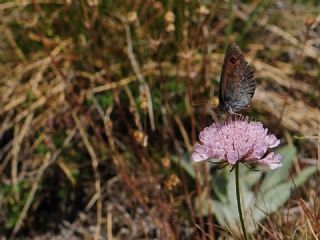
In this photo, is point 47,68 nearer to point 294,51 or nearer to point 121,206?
point 121,206

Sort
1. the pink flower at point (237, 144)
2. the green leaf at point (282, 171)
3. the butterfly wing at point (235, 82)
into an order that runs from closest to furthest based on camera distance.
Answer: the pink flower at point (237, 144) → the butterfly wing at point (235, 82) → the green leaf at point (282, 171)

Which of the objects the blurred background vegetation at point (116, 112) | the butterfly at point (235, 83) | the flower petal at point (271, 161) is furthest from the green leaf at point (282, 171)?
the flower petal at point (271, 161)

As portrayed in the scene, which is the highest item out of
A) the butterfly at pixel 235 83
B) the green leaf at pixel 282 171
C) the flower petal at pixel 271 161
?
the butterfly at pixel 235 83

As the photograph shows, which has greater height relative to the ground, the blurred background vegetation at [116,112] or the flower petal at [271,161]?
the flower petal at [271,161]

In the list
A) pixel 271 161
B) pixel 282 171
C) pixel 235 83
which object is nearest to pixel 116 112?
pixel 282 171

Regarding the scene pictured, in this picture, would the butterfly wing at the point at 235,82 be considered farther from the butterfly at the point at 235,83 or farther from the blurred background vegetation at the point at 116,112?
the blurred background vegetation at the point at 116,112

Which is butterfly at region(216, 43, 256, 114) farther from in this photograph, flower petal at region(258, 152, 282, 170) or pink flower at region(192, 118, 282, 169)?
flower petal at region(258, 152, 282, 170)

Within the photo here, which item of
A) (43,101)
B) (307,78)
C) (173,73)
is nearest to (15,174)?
(43,101)
